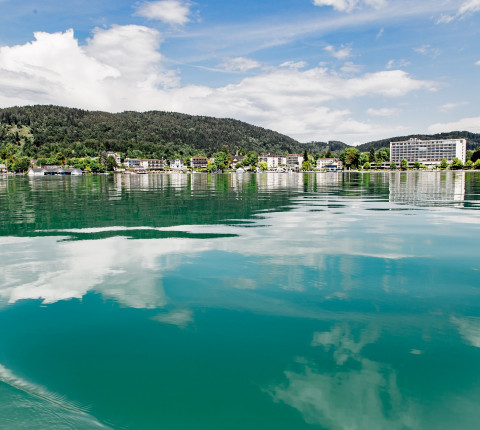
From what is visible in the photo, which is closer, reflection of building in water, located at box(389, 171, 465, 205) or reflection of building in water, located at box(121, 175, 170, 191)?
reflection of building in water, located at box(389, 171, 465, 205)

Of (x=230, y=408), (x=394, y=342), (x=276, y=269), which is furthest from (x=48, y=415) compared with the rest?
(x=276, y=269)

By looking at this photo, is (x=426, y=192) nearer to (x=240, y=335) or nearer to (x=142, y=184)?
(x=240, y=335)

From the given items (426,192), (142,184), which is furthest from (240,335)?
(142,184)

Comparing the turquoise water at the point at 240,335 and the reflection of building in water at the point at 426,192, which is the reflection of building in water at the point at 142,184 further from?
the turquoise water at the point at 240,335

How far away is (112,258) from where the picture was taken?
1349 cm

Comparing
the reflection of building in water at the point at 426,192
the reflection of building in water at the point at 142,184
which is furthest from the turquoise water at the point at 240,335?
the reflection of building in water at the point at 142,184

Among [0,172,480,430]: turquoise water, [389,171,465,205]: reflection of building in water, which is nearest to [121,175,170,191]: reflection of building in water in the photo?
[389,171,465,205]: reflection of building in water

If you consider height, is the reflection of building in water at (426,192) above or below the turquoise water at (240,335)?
above

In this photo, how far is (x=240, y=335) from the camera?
24.7 ft

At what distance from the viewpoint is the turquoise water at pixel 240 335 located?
211 inches

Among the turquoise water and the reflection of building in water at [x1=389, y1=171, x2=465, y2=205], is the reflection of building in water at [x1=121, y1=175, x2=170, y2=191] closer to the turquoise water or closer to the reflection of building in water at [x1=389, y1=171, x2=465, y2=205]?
the reflection of building in water at [x1=389, y1=171, x2=465, y2=205]

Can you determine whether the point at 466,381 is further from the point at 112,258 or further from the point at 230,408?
the point at 112,258

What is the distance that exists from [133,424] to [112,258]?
901 cm

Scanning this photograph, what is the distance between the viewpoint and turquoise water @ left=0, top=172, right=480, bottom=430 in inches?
211
